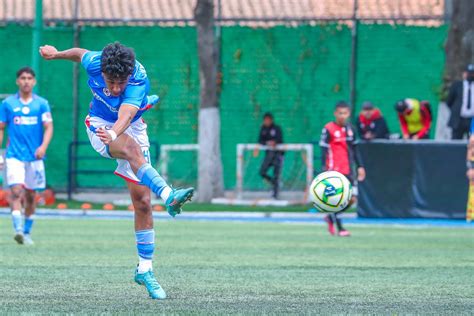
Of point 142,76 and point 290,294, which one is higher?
point 142,76

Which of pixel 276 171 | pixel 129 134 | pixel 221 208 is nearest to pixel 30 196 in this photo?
pixel 129 134

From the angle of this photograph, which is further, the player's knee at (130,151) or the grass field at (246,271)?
the player's knee at (130,151)

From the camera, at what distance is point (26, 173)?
16.9 metres

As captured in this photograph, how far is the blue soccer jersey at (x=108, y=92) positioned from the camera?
9.83 m

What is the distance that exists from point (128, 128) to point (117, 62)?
33.6 inches

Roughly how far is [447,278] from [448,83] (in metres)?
15.2

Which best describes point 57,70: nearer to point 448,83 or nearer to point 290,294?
point 448,83

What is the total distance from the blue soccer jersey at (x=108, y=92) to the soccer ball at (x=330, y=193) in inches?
113

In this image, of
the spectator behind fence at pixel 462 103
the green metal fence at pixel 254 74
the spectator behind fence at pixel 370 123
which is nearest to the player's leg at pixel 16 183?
the spectator behind fence at pixel 462 103

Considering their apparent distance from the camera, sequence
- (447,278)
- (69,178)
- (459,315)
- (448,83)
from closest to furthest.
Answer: (459,315), (447,278), (448,83), (69,178)

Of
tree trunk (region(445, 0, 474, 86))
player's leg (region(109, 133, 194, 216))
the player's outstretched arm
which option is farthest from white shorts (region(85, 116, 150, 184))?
tree trunk (region(445, 0, 474, 86))

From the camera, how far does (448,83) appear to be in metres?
26.7

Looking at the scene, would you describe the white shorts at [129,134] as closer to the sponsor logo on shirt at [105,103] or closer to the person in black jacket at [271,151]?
the sponsor logo on shirt at [105,103]

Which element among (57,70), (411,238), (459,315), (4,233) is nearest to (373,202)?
(411,238)
